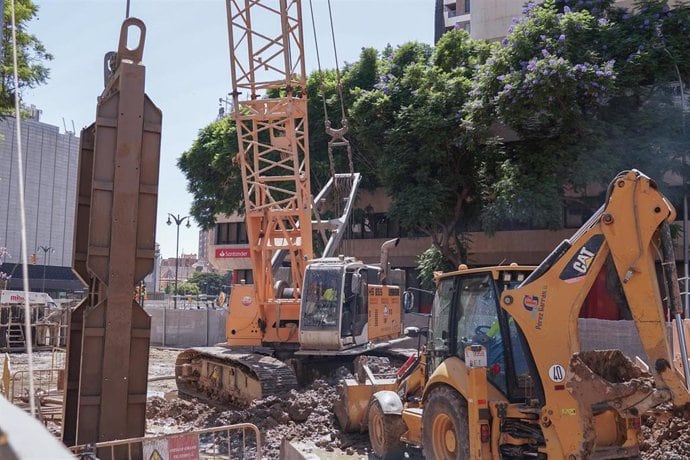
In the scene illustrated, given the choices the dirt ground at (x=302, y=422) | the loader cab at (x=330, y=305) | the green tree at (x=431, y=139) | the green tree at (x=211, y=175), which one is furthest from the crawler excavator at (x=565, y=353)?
Result: the green tree at (x=211, y=175)

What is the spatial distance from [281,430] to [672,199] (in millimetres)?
14409

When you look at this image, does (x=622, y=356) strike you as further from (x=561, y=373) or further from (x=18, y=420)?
(x=18, y=420)

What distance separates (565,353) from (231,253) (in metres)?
35.4

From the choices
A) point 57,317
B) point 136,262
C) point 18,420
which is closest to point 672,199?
point 136,262

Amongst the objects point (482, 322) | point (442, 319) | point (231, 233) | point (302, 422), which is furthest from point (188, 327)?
point (482, 322)

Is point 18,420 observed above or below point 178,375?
above

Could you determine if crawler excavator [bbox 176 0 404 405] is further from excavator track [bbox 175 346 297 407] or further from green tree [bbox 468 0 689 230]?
green tree [bbox 468 0 689 230]

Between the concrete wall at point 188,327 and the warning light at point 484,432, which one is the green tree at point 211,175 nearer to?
the concrete wall at point 188,327

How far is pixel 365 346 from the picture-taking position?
14703 millimetres

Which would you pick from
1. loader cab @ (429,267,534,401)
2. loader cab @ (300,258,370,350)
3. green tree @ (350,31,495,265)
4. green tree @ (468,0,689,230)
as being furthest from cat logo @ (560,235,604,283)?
green tree @ (350,31,495,265)

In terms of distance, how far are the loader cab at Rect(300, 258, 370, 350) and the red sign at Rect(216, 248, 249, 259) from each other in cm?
2619

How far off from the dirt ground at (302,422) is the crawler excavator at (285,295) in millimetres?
599

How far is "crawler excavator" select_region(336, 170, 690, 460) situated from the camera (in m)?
5.69

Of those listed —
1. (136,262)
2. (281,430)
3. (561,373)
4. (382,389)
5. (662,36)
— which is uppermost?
(662,36)
